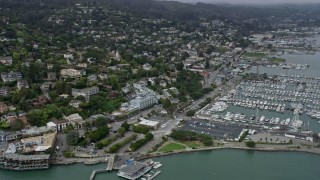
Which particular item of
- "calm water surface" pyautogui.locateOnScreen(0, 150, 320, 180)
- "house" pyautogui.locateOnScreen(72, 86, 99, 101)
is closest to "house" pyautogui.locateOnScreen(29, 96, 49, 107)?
"house" pyautogui.locateOnScreen(72, 86, 99, 101)

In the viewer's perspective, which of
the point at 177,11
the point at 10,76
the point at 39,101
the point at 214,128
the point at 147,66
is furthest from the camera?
the point at 177,11

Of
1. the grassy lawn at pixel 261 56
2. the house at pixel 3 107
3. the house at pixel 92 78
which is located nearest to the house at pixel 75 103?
the house at pixel 3 107

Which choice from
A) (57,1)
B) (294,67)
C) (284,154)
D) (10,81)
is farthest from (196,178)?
(57,1)

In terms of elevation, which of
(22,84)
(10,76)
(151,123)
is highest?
(10,76)

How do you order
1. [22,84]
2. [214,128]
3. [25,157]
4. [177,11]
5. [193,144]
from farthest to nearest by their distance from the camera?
[177,11] → [22,84] → [214,128] → [193,144] → [25,157]

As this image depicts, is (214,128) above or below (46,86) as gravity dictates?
below

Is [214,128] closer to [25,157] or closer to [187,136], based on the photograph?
[187,136]

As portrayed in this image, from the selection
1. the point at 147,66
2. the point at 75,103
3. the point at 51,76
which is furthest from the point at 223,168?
the point at 147,66
